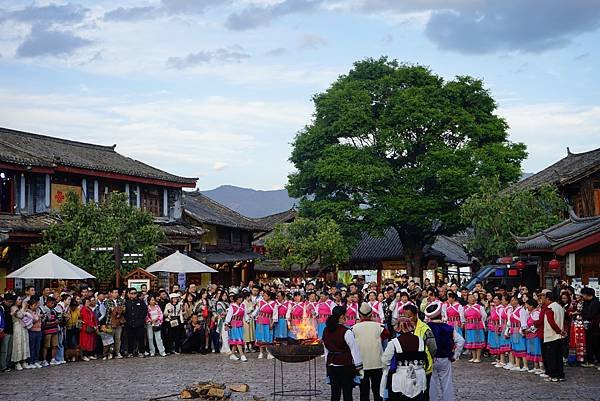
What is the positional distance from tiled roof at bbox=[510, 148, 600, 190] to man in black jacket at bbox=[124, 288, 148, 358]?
20.5 meters

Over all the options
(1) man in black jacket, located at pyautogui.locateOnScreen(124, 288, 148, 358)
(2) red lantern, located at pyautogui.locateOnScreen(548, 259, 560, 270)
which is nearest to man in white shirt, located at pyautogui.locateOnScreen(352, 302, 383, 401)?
(1) man in black jacket, located at pyautogui.locateOnScreen(124, 288, 148, 358)

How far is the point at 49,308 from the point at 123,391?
242 inches

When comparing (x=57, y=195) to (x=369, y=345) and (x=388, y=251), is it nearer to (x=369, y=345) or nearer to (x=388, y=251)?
(x=369, y=345)

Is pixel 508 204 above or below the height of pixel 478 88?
below

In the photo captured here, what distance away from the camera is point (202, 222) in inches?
1764

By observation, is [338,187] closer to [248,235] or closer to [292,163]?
[292,163]

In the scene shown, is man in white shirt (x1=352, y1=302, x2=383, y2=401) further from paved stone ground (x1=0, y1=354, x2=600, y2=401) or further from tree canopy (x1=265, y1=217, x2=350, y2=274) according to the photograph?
tree canopy (x1=265, y1=217, x2=350, y2=274)

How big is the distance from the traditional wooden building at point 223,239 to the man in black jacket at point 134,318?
64.5 feet

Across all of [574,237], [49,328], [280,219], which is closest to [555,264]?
[574,237]

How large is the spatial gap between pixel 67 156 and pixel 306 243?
12.7 metres

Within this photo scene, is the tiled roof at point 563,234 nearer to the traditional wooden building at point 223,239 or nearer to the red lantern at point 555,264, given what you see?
the red lantern at point 555,264

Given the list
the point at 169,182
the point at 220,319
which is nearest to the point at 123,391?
the point at 220,319

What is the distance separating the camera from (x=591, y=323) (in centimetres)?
1825

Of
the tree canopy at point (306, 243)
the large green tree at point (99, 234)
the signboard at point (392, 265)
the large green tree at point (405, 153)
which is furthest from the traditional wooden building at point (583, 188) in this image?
the signboard at point (392, 265)
